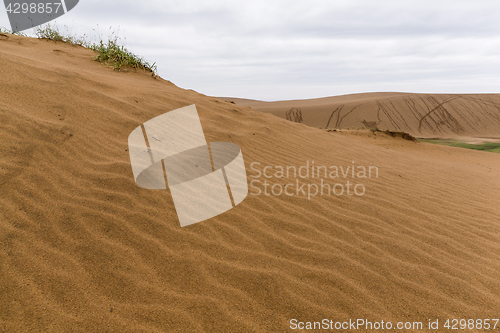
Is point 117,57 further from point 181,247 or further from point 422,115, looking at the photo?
Answer: point 422,115

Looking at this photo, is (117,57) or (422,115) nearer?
(117,57)

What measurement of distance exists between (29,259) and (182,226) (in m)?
1.00

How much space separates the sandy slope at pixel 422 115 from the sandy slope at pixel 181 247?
1606 centimetres

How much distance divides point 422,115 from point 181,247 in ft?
68.8

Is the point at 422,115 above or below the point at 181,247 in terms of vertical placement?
above

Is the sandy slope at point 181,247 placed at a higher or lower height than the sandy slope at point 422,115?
lower

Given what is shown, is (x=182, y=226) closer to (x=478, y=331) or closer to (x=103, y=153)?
(x=103, y=153)

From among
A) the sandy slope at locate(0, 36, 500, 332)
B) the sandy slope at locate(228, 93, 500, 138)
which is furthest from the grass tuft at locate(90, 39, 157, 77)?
the sandy slope at locate(228, 93, 500, 138)

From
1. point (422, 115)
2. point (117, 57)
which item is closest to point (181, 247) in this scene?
point (117, 57)

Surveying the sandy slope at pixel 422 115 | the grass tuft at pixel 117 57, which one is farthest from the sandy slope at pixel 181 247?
the sandy slope at pixel 422 115

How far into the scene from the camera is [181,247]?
6.75 feet

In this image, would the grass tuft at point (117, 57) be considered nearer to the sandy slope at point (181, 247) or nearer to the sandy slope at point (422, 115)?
the sandy slope at point (181, 247)

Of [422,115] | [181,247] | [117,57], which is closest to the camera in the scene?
[181,247]

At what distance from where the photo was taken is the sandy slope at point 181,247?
1.63 meters
